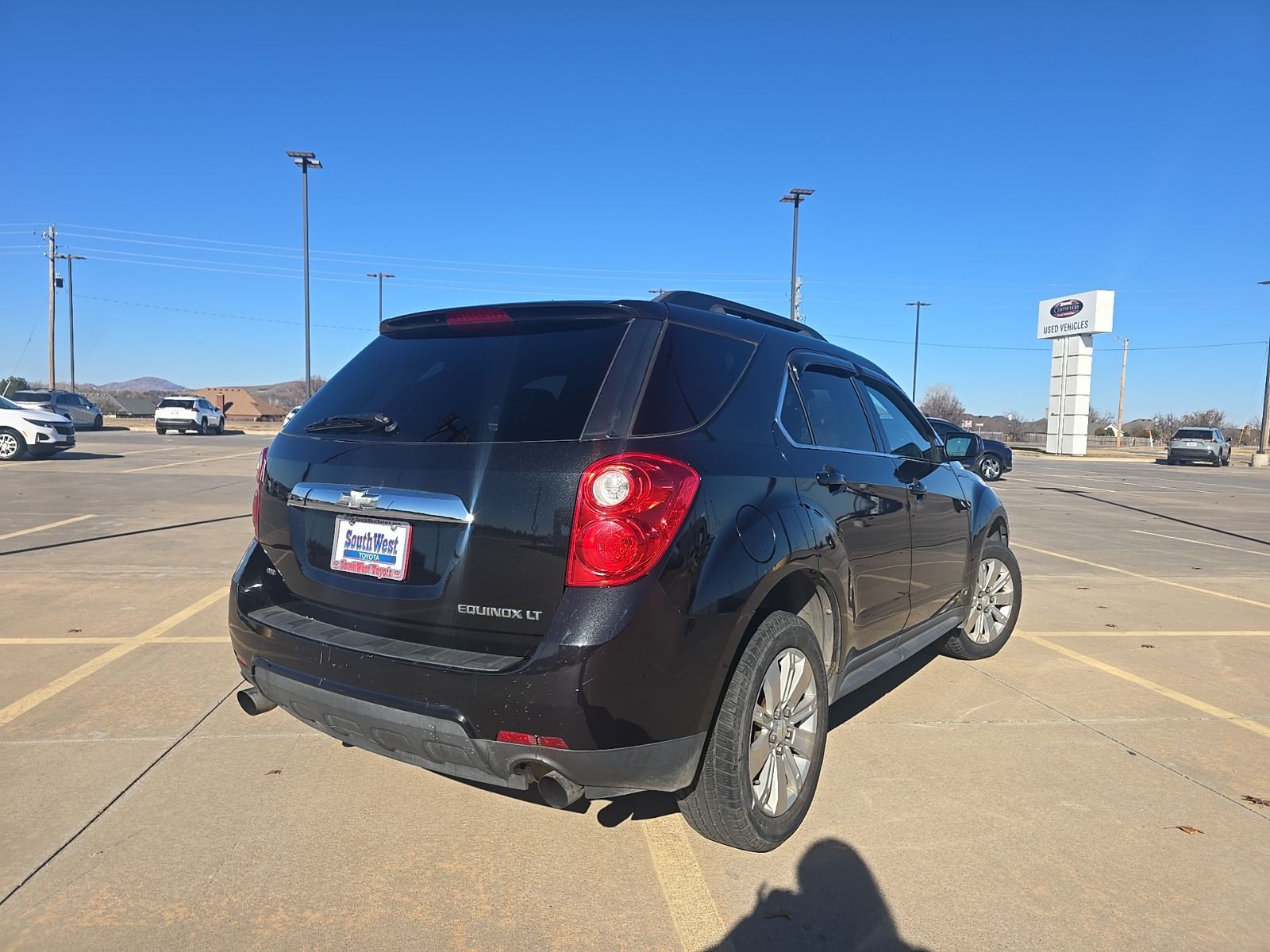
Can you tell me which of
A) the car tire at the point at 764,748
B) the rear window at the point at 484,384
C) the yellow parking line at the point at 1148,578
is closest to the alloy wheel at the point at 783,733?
the car tire at the point at 764,748

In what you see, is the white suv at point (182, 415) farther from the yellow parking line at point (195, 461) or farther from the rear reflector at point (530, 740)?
the rear reflector at point (530, 740)

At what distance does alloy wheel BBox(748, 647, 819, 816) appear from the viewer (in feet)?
9.31

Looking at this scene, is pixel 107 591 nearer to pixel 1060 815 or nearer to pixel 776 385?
pixel 776 385

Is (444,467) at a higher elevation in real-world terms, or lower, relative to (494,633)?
higher

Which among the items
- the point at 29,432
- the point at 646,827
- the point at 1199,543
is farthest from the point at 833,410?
the point at 29,432

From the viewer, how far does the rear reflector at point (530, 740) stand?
234 cm

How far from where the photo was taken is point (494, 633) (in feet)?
8.11

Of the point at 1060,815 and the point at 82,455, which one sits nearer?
the point at 1060,815

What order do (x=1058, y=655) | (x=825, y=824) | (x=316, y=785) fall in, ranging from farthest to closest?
(x=1058, y=655) < (x=316, y=785) < (x=825, y=824)

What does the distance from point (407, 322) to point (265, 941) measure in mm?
2096

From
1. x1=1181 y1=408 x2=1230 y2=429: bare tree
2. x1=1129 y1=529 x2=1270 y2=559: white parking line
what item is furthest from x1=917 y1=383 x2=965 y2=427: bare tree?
x1=1129 y1=529 x2=1270 y2=559: white parking line

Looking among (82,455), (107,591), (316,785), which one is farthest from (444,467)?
(82,455)

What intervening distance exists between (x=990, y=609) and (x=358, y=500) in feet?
13.6

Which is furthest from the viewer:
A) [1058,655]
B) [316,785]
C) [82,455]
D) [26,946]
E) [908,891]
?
[82,455]
